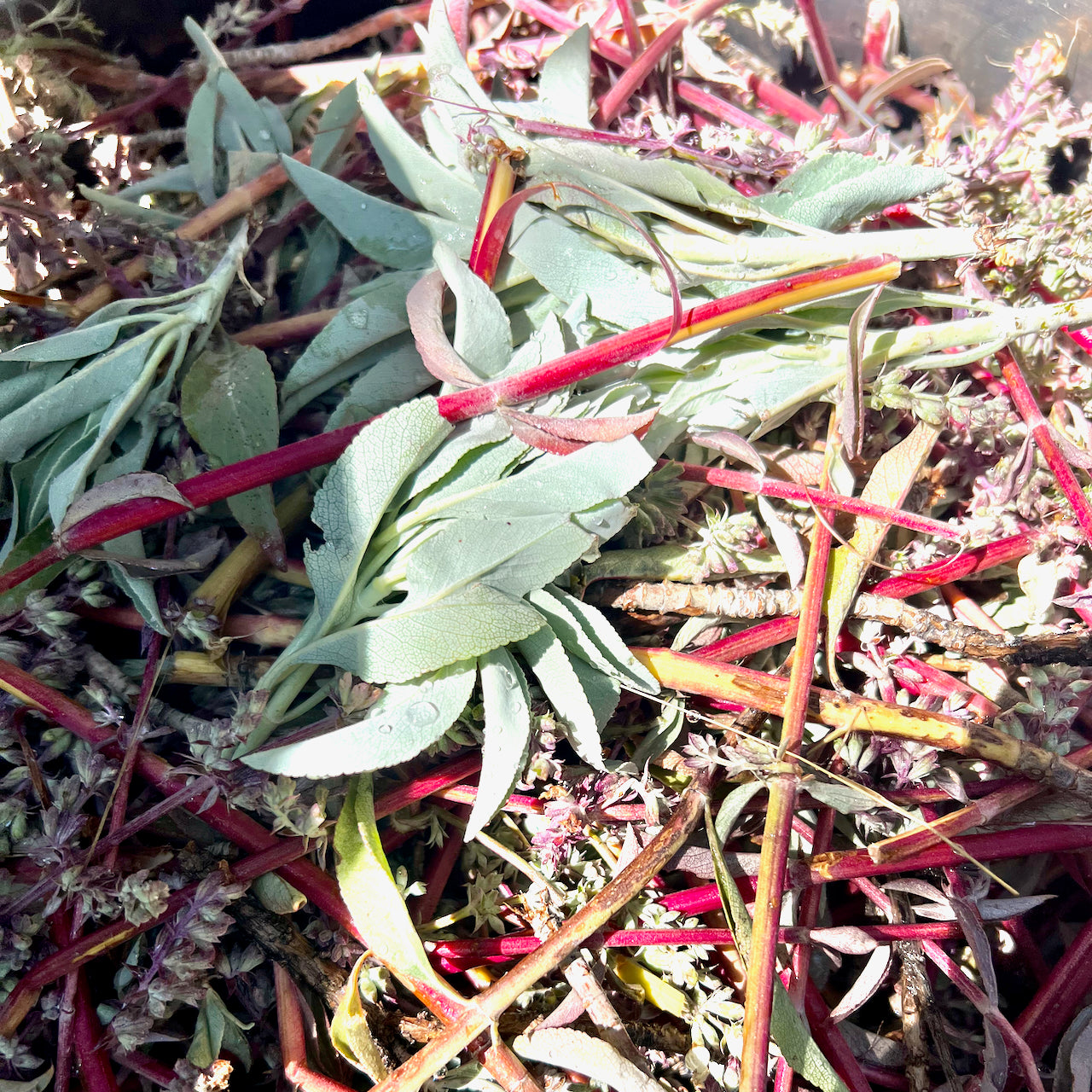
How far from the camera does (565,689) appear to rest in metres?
0.99

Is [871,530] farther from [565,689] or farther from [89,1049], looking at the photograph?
[89,1049]

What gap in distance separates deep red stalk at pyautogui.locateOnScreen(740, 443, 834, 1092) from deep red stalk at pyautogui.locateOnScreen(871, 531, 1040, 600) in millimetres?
111

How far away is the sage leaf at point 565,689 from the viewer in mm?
979

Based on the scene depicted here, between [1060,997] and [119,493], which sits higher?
[119,493]

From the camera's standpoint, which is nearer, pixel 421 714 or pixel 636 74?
pixel 421 714

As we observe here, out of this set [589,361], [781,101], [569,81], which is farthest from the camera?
[781,101]

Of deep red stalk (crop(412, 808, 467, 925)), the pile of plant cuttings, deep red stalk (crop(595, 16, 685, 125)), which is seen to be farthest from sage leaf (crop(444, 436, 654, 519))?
deep red stalk (crop(595, 16, 685, 125))

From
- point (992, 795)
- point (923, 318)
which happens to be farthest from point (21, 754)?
point (923, 318)

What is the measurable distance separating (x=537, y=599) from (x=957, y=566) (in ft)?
1.93

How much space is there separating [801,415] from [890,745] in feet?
1.60

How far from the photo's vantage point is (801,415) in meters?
1.26

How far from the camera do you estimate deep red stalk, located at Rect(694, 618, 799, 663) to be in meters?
1.13

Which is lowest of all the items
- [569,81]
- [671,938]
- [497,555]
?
[671,938]

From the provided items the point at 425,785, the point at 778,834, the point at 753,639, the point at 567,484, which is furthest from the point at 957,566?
the point at 425,785
